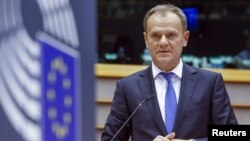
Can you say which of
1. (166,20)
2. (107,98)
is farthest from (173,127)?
(107,98)

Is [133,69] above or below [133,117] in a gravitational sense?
below

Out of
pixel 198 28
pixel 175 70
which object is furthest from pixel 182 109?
pixel 198 28

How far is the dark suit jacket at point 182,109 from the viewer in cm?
202

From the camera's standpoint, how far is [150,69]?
7.07 feet

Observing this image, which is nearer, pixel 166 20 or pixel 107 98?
pixel 166 20

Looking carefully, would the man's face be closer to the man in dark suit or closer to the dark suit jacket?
the man in dark suit

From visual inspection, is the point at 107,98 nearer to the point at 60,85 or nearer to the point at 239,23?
the point at 239,23

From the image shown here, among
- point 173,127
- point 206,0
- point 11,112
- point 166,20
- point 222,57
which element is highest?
point 166,20

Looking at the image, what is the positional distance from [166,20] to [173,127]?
338mm

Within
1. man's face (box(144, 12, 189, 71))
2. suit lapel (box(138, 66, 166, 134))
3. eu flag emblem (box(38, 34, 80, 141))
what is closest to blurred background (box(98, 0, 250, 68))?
suit lapel (box(138, 66, 166, 134))

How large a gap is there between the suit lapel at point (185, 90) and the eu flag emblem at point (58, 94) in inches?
16.1

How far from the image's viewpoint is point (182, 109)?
203cm

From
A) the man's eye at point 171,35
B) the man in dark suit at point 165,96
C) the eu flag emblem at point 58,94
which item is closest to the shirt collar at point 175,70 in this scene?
the man in dark suit at point 165,96

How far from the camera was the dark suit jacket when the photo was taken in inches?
79.4
